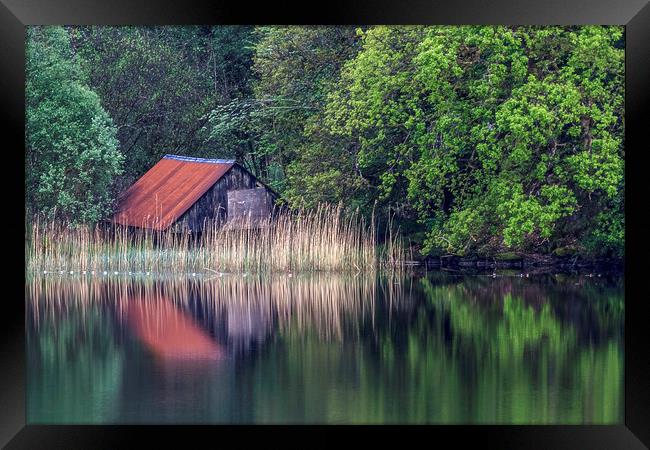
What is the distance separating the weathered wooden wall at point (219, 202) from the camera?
15.7 metres

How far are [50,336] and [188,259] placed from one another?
2974 mm

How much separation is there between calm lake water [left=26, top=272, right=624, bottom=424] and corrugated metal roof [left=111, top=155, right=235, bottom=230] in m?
2.45

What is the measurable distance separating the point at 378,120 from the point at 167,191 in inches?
134

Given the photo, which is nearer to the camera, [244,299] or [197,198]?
[244,299]

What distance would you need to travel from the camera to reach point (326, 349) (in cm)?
990

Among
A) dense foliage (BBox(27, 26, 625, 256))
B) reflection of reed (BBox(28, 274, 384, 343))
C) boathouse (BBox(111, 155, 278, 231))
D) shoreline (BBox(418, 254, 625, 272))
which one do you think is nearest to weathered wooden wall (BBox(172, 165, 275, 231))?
boathouse (BBox(111, 155, 278, 231))

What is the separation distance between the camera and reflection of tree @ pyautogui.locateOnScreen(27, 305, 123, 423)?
7.72m

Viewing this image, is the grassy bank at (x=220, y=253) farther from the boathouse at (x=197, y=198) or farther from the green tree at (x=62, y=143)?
the boathouse at (x=197, y=198)

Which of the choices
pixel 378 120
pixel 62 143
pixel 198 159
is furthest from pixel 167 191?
pixel 378 120

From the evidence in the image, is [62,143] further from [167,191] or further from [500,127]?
[500,127]

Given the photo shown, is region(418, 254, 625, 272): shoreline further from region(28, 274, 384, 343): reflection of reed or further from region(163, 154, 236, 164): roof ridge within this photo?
region(163, 154, 236, 164): roof ridge

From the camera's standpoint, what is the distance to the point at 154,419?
24.0 feet
